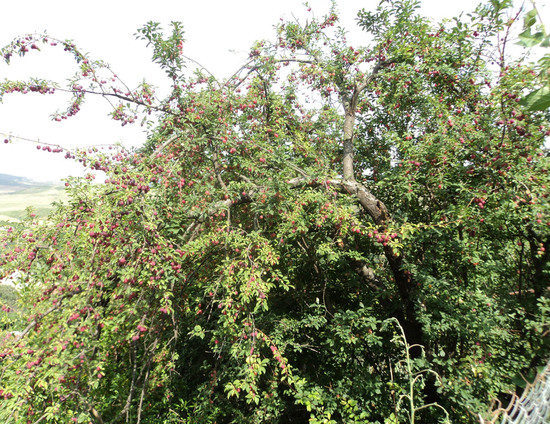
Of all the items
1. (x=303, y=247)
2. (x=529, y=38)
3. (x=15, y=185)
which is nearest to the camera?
(x=529, y=38)

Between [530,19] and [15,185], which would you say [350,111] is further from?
[15,185]

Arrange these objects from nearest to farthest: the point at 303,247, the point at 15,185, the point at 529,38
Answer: the point at 529,38
the point at 303,247
the point at 15,185

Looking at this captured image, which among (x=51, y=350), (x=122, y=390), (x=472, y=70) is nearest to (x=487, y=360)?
(x=472, y=70)

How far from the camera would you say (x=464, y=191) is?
352 centimetres

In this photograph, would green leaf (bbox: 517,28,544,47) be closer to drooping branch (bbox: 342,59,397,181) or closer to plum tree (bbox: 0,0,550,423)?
plum tree (bbox: 0,0,550,423)

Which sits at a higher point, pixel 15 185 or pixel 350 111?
pixel 15 185

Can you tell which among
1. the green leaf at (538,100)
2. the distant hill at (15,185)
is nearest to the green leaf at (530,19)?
the green leaf at (538,100)

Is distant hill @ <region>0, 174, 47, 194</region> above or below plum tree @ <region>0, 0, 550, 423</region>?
above

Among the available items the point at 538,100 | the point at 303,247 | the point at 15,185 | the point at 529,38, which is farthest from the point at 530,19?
the point at 15,185

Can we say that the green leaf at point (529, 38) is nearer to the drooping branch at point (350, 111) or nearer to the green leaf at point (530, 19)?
the green leaf at point (530, 19)

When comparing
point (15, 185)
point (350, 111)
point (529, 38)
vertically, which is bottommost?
point (529, 38)

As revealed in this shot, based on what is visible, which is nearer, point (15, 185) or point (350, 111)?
point (350, 111)

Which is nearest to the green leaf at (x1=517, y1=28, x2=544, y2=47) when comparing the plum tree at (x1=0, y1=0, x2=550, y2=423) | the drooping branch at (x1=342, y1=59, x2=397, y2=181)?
the plum tree at (x1=0, y1=0, x2=550, y2=423)

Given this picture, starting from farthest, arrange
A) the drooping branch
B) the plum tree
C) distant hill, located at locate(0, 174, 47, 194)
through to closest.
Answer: distant hill, located at locate(0, 174, 47, 194)
the drooping branch
the plum tree
